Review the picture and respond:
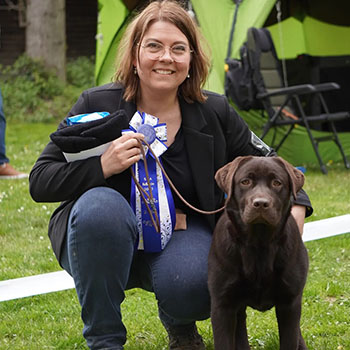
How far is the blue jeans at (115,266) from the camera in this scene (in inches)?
102

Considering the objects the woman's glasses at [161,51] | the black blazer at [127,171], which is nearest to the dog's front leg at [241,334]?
the black blazer at [127,171]

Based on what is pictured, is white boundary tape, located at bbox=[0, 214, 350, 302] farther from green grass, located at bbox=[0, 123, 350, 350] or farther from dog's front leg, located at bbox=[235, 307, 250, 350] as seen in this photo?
dog's front leg, located at bbox=[235, 307, 250, 350]

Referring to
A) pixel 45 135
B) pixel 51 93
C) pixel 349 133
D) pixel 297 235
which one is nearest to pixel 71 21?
pixel 51 93

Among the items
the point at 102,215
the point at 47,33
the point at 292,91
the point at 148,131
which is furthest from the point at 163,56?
the point at 47,33

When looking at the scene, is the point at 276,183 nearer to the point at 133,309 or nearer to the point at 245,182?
the point at 245,182

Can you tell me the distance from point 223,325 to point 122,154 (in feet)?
2.17

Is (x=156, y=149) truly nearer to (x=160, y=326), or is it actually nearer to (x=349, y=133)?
(x=160, y=326)

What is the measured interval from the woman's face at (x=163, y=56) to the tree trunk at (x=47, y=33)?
9.15 m

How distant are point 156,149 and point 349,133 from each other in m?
5.62

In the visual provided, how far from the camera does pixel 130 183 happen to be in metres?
2.82

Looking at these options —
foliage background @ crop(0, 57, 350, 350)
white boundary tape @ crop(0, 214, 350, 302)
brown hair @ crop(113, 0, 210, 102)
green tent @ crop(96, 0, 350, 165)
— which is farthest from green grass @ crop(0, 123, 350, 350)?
green tent @ crop(96, 0, 350, 165)

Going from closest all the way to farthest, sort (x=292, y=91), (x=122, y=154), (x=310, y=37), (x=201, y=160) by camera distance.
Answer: (x=122, y=154) → (x=201, y=160) → (x=292, y=91) → (x=310, y=37)

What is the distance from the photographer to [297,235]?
2.56 m

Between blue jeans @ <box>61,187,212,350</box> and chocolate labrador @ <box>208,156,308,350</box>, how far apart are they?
197 mm
